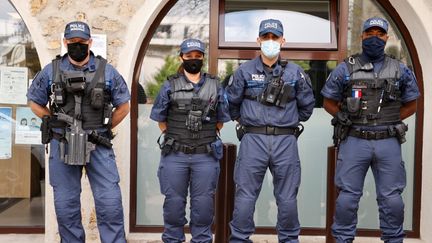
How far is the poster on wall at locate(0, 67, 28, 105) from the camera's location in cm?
529

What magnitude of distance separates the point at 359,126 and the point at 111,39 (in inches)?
95.3

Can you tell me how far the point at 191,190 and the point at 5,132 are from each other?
235 centimetres

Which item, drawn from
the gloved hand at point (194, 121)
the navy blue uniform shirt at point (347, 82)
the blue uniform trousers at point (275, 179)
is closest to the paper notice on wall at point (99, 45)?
the gloved hand at point (194, 121)

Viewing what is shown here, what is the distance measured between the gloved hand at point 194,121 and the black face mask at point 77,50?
0.94m

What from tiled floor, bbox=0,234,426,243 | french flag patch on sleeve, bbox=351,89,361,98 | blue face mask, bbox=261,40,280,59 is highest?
blue face mask, bbox=261,40,280,59

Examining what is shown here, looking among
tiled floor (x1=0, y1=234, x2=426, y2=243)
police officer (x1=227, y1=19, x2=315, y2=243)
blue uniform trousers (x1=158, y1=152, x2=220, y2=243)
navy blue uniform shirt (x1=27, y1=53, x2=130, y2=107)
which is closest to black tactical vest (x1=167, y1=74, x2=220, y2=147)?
blue uniform trousers (x1=158, y1=152, x2=220, y2=243)

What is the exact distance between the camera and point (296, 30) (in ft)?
17.7

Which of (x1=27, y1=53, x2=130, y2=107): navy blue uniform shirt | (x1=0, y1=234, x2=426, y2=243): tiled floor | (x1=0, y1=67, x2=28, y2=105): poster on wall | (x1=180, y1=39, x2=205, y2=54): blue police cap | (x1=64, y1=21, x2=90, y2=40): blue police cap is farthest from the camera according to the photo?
(x1=0, y1=67, x2=28, y2=105): poster on wall

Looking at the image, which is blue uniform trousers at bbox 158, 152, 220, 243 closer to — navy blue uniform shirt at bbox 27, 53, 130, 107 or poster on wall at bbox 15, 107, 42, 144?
navy blue uniform shirt at bbox 27, 53, 130, 107

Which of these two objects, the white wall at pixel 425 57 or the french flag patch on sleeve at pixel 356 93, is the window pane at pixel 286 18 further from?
the french flag patch on sleeve at pixel 356 93

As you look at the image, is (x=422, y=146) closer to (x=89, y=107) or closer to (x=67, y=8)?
(x=89, y=107)

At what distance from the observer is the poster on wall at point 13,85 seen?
5285 mm

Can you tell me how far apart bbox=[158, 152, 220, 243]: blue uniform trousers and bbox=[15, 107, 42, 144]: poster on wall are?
1.86 meters

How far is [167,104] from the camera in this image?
4.19 meters
